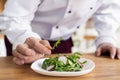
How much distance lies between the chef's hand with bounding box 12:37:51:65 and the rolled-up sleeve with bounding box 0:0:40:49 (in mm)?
113

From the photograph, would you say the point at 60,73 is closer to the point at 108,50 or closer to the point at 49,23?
the point at 108,50

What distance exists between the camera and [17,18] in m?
1.39

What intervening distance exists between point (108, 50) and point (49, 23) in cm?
39

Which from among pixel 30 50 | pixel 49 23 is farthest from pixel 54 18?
pixel 30 50

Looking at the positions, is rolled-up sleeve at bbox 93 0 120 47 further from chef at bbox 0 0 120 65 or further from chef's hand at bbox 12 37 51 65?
chef's hand at bbox 12 37 51 65

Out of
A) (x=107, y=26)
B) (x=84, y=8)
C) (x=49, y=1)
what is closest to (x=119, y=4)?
(x=107, y=26)

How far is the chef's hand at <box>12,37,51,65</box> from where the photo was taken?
45.6 inches

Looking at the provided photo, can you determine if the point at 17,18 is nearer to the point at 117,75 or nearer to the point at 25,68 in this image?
the point at 25,68

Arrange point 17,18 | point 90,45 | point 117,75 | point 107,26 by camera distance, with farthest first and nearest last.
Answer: point 90,45 < point 107,26 < point 17,18 < point 117,75

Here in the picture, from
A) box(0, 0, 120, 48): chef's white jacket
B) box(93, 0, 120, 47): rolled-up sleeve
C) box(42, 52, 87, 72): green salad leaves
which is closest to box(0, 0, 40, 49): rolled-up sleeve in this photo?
box(0, 0, 120, 48): chef's white jacket

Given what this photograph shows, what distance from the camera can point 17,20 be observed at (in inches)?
54.2

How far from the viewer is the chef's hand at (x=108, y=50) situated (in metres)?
1.37

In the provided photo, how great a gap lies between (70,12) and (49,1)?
0.14 metres

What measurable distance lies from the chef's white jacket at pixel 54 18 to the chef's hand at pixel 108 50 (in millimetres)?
72
